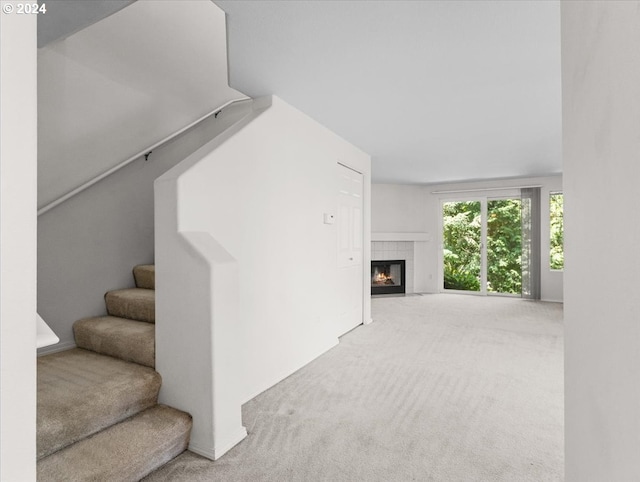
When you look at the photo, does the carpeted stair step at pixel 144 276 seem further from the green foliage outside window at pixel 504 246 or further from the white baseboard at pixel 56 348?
the green foliage outside window at pixel 504 246

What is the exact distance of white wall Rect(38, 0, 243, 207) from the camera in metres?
1.97

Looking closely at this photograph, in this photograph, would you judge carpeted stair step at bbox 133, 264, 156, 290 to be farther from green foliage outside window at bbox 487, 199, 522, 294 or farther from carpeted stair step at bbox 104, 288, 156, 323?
green foliage outside window at bbox 487, 199, 522, 294

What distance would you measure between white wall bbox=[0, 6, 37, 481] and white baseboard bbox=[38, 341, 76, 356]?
2.09 meters

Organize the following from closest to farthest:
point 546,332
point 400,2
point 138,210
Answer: point 400,2
point 138,210
point 546,332

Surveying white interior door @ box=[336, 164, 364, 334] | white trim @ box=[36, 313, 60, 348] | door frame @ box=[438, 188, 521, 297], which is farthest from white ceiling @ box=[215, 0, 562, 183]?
door frame @ box=[438, 188, 521, 297]

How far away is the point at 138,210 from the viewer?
327 centimetres

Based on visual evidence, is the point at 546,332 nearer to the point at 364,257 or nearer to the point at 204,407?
the point at 364,257

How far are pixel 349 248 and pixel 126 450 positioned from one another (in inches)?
119

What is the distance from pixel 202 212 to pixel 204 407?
1.09 metres

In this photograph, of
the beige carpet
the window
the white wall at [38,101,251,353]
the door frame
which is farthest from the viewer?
the door frame

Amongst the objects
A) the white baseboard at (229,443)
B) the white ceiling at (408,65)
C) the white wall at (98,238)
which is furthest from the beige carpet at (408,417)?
the white ceiling at (408,65)

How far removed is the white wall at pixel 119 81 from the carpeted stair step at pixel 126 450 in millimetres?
1669

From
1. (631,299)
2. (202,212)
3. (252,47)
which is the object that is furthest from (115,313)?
(631,299)

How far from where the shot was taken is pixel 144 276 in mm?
3076
